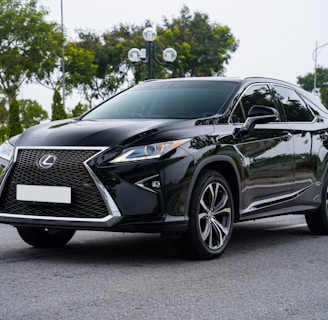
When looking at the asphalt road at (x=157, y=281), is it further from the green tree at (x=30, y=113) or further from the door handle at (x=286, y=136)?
the green tree at (x=30, y=113)

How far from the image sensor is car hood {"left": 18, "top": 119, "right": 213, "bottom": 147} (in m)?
6.39

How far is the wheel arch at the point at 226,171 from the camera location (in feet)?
21.6

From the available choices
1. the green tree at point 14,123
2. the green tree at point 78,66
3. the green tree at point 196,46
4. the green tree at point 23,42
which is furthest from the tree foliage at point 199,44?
the green tree at point 14,123

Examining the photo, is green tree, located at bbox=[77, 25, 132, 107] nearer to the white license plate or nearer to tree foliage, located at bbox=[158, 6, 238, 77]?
tree foliage, located at bbox=[158, 6, 238, 77]

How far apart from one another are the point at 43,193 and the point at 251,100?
2.45 metres

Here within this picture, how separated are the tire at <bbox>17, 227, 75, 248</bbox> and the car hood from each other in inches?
40.2

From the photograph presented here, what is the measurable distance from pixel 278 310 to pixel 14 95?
4998cm

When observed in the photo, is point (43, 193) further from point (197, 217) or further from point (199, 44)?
point (199, 44)

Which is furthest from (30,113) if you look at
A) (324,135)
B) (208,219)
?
(208,219)

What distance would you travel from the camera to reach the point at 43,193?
643cm

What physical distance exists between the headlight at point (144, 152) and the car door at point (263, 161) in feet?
3.32

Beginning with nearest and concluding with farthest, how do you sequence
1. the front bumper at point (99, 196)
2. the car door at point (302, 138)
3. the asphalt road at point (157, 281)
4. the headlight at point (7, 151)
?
the asphalt road at point (157, 281) < the front bumper at point (99, 196) < the headlight at point (7, 151) < the car door at point (302, 138)

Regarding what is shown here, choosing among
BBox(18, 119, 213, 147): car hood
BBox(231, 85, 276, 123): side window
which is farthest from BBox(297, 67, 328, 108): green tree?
BBox(18, 119, 213, 147): car hood

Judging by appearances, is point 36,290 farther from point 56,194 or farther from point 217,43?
point 217,43
